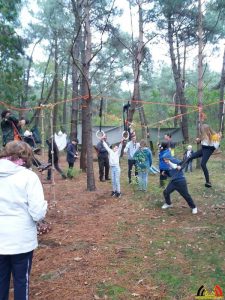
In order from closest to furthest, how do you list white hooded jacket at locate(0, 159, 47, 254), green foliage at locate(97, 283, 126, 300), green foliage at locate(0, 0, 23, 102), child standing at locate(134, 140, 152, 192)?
white hooded jacket at locate(0, 159, 47, 254) < green foliage at locate(97, 283, 126, 300) < child standing at locate(134, 140, 152, 192) < green foliage at locate(0, 0, 23, 102)

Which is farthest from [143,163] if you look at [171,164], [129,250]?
[129,250]

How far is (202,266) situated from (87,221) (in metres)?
2.78

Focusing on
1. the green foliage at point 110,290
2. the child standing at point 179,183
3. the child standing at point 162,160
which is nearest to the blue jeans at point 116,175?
the child standing at point 162,160

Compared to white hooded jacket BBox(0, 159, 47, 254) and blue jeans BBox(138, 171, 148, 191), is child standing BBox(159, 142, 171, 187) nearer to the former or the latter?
blue jeans BBox(138, 171, 148, 191)

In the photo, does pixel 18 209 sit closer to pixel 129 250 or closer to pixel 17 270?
pixel 17 270

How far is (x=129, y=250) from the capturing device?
16.5 ft

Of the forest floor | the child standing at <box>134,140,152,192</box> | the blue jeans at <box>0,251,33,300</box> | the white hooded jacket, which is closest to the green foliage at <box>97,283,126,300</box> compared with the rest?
the forest floor

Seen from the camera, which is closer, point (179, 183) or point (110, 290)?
point (110, 290)

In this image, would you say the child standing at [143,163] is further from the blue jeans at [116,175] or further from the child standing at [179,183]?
the child standing at [179,183]

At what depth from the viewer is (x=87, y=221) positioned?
21.6 ft

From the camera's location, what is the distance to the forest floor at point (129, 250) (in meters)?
3.92

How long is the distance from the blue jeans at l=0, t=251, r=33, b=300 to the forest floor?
924 mm

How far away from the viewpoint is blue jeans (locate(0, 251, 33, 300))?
284cm

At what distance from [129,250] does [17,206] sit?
2711 millimetres
